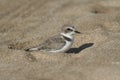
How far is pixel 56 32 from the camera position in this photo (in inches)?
478

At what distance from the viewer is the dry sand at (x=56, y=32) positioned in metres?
8.88

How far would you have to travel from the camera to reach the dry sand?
888 centimetres

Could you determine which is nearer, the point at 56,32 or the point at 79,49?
the point at 79,49

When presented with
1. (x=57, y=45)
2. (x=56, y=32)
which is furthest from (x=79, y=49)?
(x=56, y=32)

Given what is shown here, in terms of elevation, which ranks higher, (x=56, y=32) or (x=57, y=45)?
(x=57, y=45)

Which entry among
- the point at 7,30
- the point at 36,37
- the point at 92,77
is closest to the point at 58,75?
the point at 92,77

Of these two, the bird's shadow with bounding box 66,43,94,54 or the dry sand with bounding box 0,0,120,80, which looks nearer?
the dry sand with bounding box 0,0,120,80

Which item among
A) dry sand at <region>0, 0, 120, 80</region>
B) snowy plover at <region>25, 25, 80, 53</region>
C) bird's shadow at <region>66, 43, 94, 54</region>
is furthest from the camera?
bird's shadow at <region>66, 43, 94, 54</region>

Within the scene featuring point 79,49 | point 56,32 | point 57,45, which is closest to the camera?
point 57,45

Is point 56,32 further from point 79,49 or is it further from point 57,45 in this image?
point 57,45

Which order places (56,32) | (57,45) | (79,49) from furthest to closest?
(56,32)
(79,49)
(57,45)

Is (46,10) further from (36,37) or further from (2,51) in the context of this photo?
(2,51)

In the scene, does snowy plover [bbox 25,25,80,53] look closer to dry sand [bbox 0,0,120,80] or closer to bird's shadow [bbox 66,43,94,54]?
dry sand [bbox 0,0,120,80]

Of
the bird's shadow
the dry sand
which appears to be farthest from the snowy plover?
the bird's shadow
